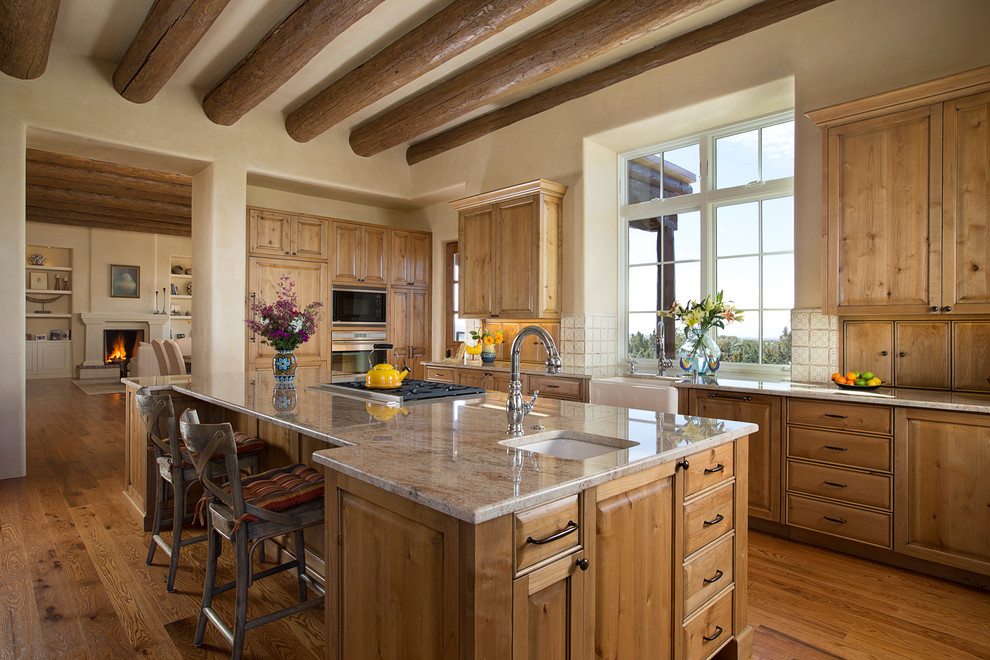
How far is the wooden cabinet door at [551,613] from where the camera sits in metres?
1.20

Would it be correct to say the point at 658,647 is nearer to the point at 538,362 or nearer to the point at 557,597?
the point at 557,597

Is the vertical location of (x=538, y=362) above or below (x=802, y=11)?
below

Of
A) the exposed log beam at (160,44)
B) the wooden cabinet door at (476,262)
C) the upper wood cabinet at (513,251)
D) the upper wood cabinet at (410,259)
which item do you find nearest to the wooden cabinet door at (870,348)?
the upper wood cabinet at (513,251)

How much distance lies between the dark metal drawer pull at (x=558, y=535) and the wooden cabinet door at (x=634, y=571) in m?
0.12

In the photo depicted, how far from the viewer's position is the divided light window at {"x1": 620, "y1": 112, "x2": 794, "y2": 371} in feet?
12.8

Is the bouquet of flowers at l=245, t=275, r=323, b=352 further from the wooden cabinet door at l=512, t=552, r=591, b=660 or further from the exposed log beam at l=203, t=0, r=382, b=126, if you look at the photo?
the wooden cabinet door at l=512, t=552, r=591, b=660

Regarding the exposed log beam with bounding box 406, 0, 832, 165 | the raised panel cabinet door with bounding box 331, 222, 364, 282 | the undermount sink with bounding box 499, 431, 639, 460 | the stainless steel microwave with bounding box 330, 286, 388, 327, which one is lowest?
the undermount sink with bounding box 499, 431, 639, 460

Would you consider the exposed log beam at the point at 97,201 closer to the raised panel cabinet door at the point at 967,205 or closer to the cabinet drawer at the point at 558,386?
the cabinet drawer at the point at 558,386

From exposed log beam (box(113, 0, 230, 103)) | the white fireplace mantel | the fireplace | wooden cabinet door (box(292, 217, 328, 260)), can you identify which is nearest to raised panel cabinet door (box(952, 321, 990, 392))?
exposed log beam (box(113, 0, 230, 103))

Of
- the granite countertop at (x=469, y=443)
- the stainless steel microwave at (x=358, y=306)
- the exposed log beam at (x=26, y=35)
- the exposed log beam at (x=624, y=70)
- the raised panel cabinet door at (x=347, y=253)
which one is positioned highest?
the exposed log beam at (x=624, y=70)

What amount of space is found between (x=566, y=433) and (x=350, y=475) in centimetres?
76

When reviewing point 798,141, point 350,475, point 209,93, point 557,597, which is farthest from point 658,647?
point 209,93

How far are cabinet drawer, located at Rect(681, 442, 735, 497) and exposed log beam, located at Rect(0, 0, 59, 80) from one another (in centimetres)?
420

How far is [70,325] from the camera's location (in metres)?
11.0
